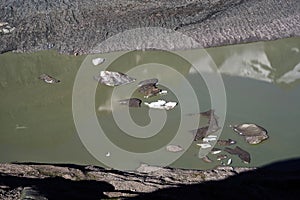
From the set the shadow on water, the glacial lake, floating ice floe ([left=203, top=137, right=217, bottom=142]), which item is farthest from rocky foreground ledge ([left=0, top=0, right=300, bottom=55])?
the shadow on water

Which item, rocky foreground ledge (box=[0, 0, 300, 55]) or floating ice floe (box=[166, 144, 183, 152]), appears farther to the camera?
rocky foreground ledge (box=[0, 0, 300, 55])

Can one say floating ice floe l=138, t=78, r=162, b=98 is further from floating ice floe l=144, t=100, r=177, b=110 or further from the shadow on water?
the shadow on water

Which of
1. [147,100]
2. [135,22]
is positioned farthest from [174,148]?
[135,22]

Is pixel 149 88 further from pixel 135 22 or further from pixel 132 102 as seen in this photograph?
pixel 135 22

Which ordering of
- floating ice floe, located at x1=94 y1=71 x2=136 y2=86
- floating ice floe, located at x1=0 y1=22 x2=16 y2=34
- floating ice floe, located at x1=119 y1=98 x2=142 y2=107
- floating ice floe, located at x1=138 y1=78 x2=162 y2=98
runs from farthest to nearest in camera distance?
floating ice floe, located at x1=0 y1=22 x2=16 y2=34, floating ice floe, located at x1=94 y1=71 x2=136 y2=86, floating ice floe, located at x1=138 y1=78 x2=162 y2=98, floating ice floe, located at x1=119 y1=98 x2=142 y2=107

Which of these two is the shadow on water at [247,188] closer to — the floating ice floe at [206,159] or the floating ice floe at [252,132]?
the floating ice floe at [206,159]

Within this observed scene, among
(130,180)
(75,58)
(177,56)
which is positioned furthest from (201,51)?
(130,180)
